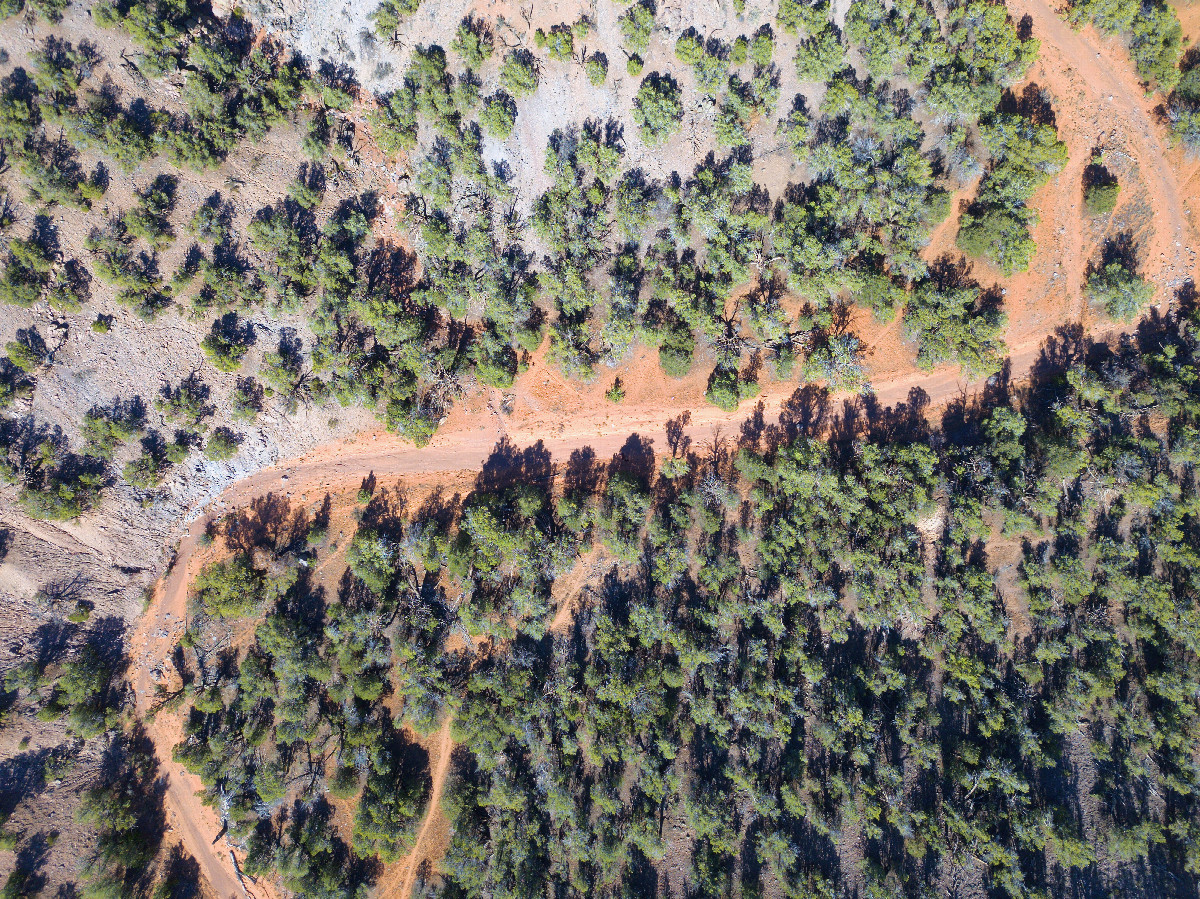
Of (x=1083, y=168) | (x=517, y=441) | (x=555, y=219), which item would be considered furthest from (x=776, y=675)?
(x=1083, y=168)

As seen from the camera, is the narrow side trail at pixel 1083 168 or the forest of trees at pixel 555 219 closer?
the forest of trees at pixel 555 219

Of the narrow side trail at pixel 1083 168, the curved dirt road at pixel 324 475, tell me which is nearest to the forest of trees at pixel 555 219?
the narrow side trail at pixel 1083 168

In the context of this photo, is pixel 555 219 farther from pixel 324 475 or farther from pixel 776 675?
pixel 776 675

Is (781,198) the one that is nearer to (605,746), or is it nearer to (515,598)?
(515,598)

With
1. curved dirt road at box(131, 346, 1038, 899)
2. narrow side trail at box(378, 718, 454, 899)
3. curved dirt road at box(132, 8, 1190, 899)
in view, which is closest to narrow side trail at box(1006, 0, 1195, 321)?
curved dirt road at box(132, 8, 1190, 899)

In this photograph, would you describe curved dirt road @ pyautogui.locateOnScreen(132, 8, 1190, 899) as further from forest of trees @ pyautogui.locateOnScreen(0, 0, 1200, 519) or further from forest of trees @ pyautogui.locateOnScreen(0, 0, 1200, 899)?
forest of trees @ pyautogui.locateOnScreen(0, 0, 1200, 519)

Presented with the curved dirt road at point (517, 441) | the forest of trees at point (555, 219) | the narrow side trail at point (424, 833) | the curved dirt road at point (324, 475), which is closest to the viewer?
the forest of trees at point (555, 219)

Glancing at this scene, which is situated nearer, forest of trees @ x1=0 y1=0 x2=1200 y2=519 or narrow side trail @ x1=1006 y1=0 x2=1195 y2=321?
forest of trees @ x1=0 y1=0 x2=1200 y2=519

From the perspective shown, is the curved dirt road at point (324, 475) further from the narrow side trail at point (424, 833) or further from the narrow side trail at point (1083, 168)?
the narrow side trail at point (1083, 168)

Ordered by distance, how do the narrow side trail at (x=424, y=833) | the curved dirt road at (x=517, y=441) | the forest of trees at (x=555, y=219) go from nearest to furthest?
the forest of trees at (x=555, y=219)
the narrow side trail at (x=424, y=833)
the curved dirt road at (x=517, y=441)
